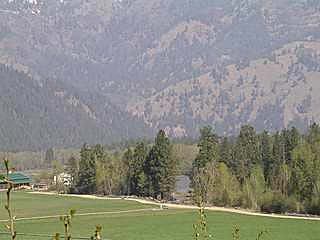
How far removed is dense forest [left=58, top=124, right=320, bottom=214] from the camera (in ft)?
381

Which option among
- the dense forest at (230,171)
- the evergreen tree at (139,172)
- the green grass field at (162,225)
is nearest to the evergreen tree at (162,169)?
the dense forest at (230,171)

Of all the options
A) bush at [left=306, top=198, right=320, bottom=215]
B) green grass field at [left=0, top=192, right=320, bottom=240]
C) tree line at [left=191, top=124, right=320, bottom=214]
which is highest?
tree line at [left=191, top=124, right=320, bottom=214]

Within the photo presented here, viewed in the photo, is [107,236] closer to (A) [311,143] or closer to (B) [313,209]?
(B) [313,209]

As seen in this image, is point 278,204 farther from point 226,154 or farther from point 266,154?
point 226,154

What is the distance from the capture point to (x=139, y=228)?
80250mm

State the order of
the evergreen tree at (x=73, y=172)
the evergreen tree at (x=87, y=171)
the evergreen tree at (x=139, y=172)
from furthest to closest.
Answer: the evergreen tree at (x=73, y=172)
the evergreen tree at (x=87, y=171)
the evergreen tree at (x=139, y=172)

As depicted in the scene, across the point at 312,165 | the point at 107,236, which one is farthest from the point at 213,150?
the point at 107,236

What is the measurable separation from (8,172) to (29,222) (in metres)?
88.1

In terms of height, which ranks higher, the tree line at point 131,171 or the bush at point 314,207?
the tree line at point 131,171

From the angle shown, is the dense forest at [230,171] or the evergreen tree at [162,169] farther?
the evergreen tree at [162,169]

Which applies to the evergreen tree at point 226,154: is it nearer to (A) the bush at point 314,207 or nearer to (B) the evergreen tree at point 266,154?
(B) the evergreen tree at point 266,154

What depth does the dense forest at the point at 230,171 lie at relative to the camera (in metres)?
116

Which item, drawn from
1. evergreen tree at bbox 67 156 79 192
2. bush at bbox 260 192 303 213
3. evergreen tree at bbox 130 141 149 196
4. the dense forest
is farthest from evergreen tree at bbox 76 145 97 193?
bush at bbox 260 192 303 213

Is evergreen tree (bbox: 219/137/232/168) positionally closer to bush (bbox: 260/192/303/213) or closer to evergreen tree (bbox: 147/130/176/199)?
evergreen tree (bbox: 147/130/176/199)
